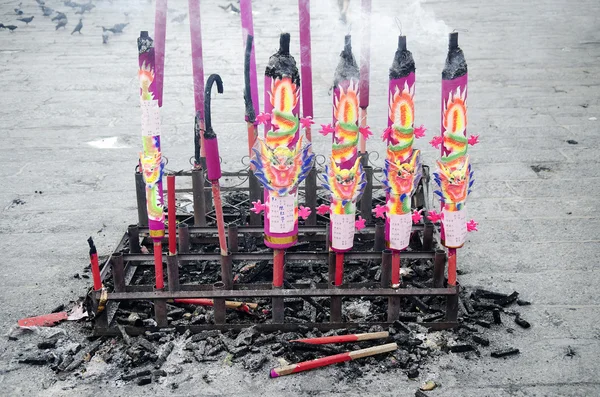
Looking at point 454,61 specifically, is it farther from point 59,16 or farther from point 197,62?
point 59,16

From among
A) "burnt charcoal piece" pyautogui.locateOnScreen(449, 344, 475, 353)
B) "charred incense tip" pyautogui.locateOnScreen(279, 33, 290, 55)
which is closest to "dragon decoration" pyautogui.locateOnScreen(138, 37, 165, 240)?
"charred incense tip" pyautogui.locateOnScreen(279, 33, 290, 55)

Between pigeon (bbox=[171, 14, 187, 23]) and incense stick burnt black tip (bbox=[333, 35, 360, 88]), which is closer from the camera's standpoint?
incense stick burnt black tip (bbox=[333, 35, 360, 88])

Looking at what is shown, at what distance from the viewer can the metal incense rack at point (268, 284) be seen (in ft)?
14.1

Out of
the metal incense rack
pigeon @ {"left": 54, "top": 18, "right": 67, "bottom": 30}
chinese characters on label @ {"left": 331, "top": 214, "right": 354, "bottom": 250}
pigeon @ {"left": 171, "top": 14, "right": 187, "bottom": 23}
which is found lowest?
the metal incense rack

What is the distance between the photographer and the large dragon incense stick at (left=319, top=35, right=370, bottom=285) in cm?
416

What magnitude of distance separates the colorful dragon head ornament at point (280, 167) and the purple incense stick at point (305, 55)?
90 cm

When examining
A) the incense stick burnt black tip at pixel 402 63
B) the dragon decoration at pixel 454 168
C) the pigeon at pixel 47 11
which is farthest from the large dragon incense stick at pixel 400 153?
the pigeon at pixel 47 11

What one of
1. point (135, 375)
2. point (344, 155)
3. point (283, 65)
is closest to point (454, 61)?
point (344, 155)

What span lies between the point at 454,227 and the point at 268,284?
1.18m

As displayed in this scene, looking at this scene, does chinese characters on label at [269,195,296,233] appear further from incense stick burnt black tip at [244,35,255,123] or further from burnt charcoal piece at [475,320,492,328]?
burnt charcoal piece at [475,320,492,328]

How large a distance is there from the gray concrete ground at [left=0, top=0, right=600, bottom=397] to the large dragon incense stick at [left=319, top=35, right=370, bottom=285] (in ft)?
2.77

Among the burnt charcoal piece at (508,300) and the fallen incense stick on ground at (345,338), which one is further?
the burnt charcoal piece at (508,300)

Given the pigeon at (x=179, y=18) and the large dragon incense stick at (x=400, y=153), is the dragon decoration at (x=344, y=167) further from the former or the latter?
the pigeon at (x=179, y=18)

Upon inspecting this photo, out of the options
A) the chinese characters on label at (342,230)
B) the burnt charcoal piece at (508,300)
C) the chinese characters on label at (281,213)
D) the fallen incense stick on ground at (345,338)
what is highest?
the chinese characters on label at (281,213)
